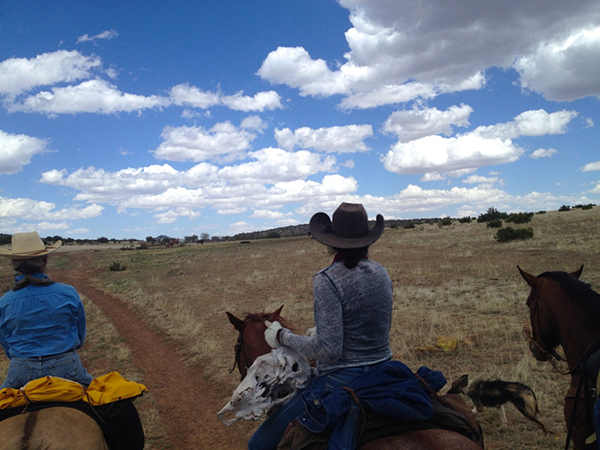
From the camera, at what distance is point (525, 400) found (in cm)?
344

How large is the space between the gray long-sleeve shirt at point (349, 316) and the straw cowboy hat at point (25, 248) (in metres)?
2.62

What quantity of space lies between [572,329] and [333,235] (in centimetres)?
247

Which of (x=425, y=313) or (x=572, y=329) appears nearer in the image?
(x=572, y=329)

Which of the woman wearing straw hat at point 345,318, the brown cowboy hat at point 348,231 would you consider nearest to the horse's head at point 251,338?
the woman wearing straw hat at point 345,318

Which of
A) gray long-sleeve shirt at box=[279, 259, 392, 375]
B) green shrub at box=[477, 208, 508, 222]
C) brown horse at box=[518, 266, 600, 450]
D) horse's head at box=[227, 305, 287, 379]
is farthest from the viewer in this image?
green shrub at box=[477, 208, 508, 222]

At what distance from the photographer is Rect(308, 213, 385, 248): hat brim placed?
8.71 ft

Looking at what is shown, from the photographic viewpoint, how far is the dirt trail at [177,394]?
5.55m

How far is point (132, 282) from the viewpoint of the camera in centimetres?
2167

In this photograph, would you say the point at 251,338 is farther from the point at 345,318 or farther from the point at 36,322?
the point at 36,322

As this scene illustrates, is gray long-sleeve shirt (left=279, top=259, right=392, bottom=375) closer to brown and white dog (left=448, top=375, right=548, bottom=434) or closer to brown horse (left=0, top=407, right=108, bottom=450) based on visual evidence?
brown and white dog (left=448, top=375, right=548, bottom=434)

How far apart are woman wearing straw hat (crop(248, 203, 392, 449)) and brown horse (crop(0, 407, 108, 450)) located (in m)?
1.37

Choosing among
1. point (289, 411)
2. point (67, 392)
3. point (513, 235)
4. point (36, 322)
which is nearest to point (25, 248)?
point (36, 322)

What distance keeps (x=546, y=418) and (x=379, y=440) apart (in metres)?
3.92

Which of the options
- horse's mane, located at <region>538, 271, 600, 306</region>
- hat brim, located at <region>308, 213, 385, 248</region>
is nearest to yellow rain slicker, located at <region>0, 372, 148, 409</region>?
hat brim, located at <region>308, 213, 385, 248</region>
